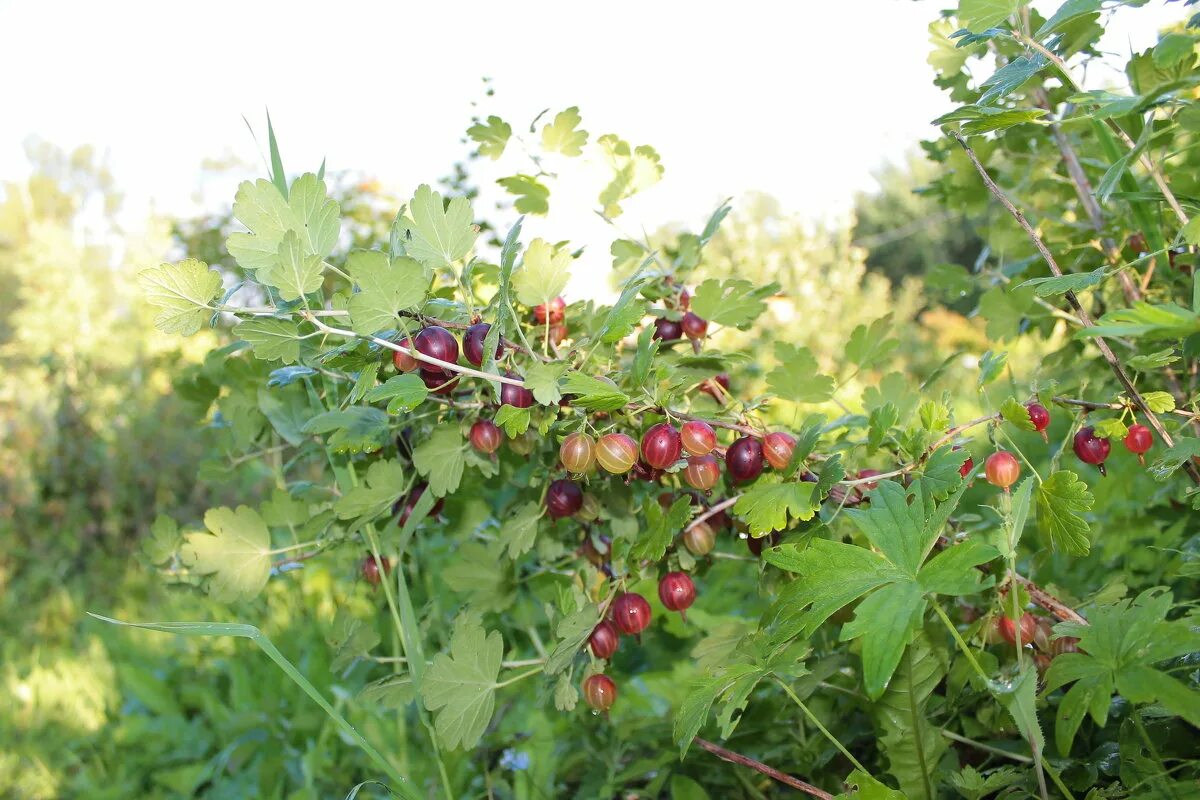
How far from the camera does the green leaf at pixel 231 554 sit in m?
1.10

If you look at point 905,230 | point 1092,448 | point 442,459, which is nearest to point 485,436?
point 442,459

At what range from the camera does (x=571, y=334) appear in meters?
1.13

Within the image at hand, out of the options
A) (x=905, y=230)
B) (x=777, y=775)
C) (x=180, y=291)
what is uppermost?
(x=180, y=291)

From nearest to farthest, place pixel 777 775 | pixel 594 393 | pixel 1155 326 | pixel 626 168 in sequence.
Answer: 1. pixel 1155 326
2. pixel 594 393
3. pixel 777 775
4. pixel 626 168

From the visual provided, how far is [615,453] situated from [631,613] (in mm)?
221

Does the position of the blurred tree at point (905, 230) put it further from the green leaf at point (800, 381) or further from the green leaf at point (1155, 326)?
the green leaf at point (1155, 326)

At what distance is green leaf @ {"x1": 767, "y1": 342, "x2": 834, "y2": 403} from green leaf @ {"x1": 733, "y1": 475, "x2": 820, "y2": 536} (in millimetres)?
299

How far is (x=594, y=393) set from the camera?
753 millimetres

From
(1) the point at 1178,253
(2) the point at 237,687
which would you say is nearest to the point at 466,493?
(1) the point at 1178,253

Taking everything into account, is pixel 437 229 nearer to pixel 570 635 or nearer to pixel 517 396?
pixel 517 396

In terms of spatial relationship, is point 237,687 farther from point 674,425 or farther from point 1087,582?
point 1087,582

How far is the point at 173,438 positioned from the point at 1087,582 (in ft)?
15.5

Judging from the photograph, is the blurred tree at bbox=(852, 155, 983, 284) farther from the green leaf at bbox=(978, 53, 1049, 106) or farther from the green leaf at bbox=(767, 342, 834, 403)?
the green leaf at bbox=(978, 53, 1049, 106)

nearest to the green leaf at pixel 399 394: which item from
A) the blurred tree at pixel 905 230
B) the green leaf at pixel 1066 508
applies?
the green leaf at pixel 1066 508
